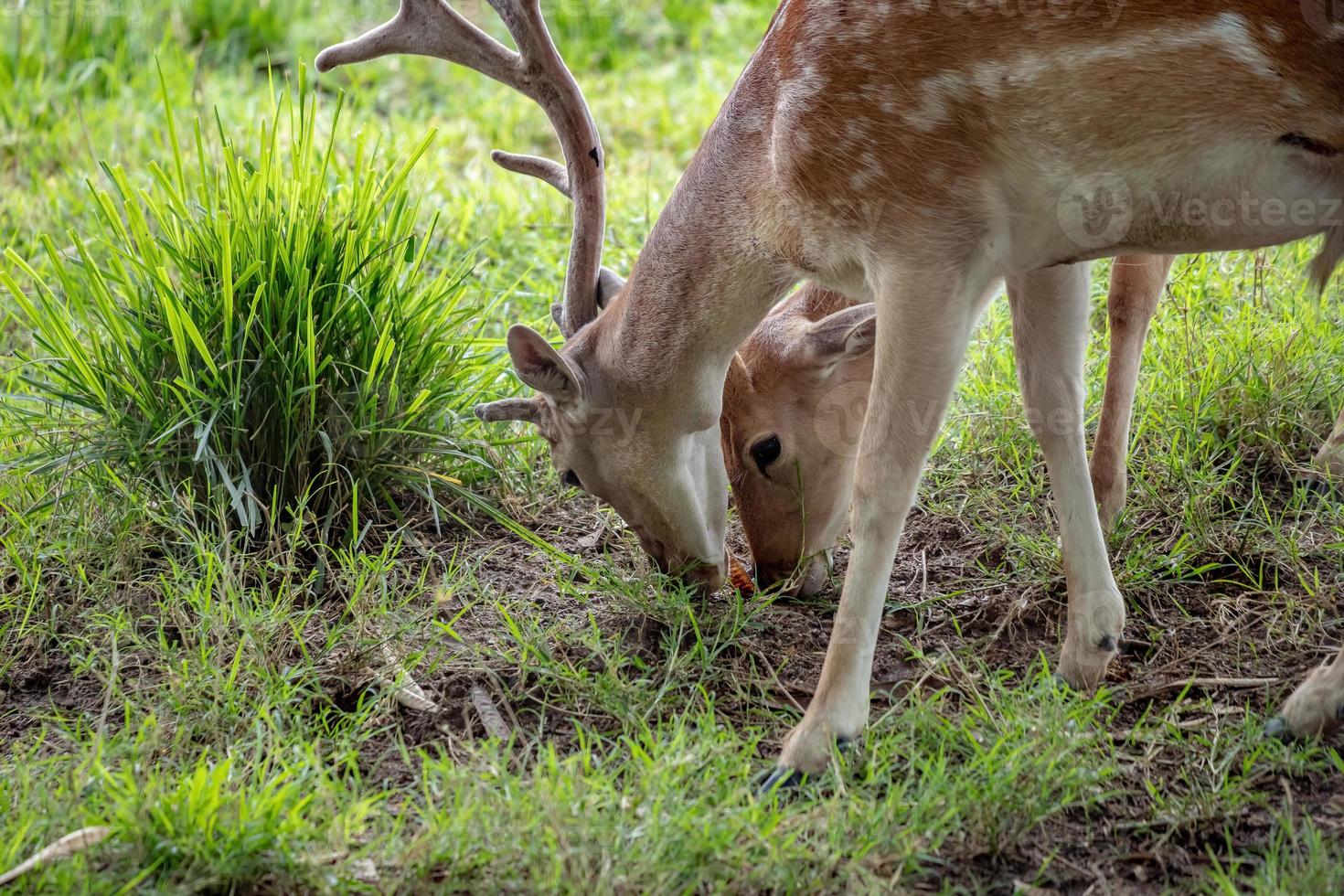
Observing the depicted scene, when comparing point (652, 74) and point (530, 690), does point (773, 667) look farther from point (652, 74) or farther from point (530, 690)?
point (652, 74)

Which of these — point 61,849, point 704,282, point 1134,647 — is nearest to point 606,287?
point 704,282

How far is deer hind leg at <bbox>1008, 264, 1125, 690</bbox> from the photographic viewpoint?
319 centimetres

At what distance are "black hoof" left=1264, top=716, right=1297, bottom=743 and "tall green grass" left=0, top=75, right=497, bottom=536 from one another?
219 cm

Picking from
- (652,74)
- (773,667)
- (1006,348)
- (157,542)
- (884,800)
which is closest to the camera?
Result: (884,800)

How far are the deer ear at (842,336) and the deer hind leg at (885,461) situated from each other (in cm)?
45

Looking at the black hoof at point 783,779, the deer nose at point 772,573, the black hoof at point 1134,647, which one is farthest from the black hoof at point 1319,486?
the black hoof at point 783,779

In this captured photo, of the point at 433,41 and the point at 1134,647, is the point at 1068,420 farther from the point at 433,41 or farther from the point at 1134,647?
the point at 433,41

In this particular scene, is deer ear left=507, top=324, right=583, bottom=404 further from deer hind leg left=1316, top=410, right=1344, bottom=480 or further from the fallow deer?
deer hind leg left=1316, top=410, right=1344, bottom=480

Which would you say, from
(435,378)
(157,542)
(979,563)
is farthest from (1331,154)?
(157,542)

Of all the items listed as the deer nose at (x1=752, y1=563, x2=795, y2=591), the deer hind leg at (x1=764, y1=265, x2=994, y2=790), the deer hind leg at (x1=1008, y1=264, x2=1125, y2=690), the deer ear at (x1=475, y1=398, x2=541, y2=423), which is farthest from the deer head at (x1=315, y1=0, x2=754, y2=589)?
the deer hind leg at (x1=1008, y1=264, x2=1125, y2=690)

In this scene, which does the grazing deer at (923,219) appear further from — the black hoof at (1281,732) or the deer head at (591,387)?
the black hoof at (1281,732)

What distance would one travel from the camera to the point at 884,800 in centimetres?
264

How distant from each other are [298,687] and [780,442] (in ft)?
4.31

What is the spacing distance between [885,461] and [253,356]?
1.79m
